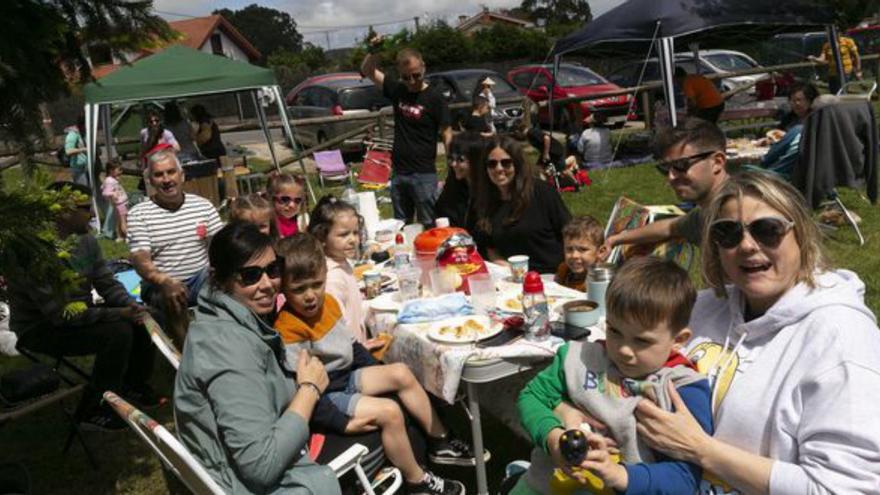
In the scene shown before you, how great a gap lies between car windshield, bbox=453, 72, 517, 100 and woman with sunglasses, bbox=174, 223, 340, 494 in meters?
13.1

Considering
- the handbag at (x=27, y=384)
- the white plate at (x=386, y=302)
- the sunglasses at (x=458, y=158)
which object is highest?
the sunglasses at (x=458, y=158)

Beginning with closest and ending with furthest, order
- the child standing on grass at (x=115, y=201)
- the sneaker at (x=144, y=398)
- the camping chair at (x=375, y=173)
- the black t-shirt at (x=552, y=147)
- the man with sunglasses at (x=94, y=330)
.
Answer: the man with sunglasses at (x=94, y=330) < the sneaker at (x=144, y=398) < the child standing on grass at (x=115, y=201) < the black t-shirt at (x=552, y=147) < the camping chair at (x=375, y=173)

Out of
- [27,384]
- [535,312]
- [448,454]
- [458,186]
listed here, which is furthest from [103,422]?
[535,312]

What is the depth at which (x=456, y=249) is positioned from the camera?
11.9 ft

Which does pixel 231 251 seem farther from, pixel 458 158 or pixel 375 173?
pixel 375 173

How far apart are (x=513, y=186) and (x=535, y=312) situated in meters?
1.68

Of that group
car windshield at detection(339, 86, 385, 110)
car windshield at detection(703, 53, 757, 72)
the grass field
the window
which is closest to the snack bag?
the grass field

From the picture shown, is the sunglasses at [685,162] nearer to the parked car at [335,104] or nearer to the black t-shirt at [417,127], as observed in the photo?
the black t-shirt at [417,127]

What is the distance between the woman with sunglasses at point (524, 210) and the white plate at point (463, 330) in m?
1.22

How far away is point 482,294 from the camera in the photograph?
3236mm

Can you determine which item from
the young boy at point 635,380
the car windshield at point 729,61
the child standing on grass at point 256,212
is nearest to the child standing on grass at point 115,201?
the child standing on grass at point 256,212

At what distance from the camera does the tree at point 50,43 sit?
2201 mm

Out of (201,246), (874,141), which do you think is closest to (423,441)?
(201,246)

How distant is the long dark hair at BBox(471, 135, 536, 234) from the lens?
4.28 metres
